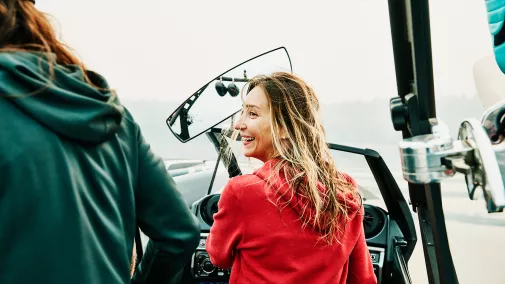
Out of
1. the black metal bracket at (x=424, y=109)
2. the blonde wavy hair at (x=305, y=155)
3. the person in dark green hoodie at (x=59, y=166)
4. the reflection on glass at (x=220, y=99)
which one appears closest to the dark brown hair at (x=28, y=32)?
the person in dark green hoodie at (x=59, y=166)

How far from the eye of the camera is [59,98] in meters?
0.82

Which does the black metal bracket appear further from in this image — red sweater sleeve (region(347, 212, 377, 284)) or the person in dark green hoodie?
red sweater sleeve (region(347, 212, 377, 284))

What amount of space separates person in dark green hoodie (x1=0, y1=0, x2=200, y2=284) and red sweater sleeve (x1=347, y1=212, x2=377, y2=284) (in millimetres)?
790

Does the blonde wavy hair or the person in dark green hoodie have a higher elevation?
the person in dark green hoodie

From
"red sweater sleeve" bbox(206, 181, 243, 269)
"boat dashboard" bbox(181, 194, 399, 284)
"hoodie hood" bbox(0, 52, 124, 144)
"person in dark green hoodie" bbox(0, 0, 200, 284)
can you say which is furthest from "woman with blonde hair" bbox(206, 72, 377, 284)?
"boat dashboard" bbox(181, 194, 399, 284)

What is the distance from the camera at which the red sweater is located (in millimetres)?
1315

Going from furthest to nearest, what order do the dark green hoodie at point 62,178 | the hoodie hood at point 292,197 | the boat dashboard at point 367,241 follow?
the boat dashboard at point 367,241, the hoodie hood at point 292,197, the dark green hoodie at point 62,178

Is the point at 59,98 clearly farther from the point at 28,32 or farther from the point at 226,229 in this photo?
the point at 226,229

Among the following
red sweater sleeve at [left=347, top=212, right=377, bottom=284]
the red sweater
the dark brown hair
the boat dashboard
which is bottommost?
the boat dashboard

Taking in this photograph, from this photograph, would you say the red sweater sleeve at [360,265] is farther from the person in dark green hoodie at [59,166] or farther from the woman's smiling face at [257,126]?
the person in dark green hoodie at [59,166]

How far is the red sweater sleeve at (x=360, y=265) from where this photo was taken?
153cm

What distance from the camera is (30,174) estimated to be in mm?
774

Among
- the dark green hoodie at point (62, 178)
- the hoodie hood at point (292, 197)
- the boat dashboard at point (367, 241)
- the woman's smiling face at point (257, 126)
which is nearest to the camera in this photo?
the dark green hoodie at point (62, 178)

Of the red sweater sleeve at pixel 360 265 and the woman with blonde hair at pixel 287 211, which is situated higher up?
the woman with blonde hair at pixel 287 211
